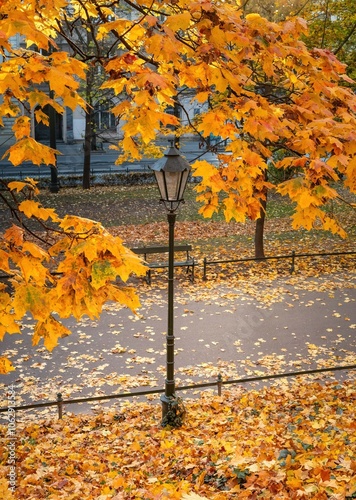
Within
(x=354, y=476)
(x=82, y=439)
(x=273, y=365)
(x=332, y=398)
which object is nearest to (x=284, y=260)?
(x=273, y=365)

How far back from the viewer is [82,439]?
283 inches

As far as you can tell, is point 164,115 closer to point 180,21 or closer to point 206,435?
point 180,21

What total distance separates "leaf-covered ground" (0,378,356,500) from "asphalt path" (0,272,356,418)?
1.01 metres

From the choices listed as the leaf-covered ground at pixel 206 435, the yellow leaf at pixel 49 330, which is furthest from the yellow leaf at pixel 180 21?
the leaf-covered ground at pixel 206 435

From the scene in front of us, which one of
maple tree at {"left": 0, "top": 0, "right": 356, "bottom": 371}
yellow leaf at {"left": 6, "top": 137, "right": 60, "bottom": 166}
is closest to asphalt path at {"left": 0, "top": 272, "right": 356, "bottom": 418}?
maple tree at {"left": 0, "top": 0, "right": 356, "bottom": 371}

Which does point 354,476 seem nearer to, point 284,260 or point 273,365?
point 273,365

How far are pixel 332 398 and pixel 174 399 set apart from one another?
224cm

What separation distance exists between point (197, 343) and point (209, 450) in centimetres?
500

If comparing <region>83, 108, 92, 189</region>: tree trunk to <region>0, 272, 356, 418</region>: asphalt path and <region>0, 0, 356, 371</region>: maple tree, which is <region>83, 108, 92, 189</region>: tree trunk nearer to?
<region>0, 272, 356, 418</region>: asphalt path

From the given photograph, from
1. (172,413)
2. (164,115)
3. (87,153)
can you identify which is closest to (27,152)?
(164,115)

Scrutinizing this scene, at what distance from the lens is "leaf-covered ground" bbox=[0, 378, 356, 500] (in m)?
4.78

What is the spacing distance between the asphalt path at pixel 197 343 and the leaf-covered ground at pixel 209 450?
3.31 ft

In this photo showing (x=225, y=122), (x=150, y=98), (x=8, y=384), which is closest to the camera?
(x=150, y=98)

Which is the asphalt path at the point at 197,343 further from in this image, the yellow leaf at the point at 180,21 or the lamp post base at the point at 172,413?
the yellow leaf at the point at 180,21
